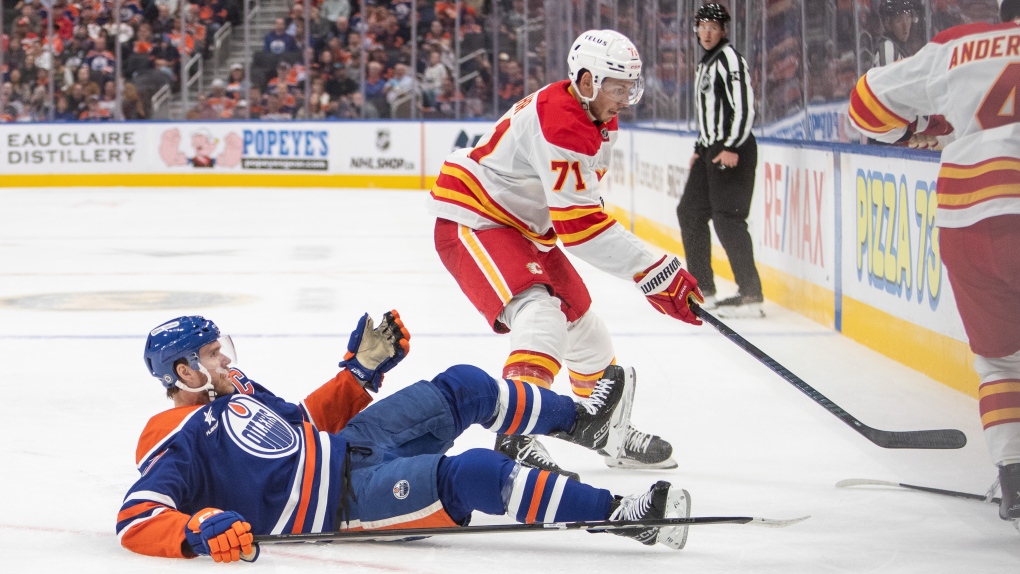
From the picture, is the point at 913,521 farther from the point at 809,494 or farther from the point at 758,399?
the point at 758,399

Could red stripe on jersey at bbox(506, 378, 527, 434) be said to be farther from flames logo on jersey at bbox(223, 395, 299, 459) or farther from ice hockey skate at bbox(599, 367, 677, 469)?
ice hockey skate at bbox(599, 367, 677, 469)

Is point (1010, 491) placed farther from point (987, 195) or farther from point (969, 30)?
point (969, 30)

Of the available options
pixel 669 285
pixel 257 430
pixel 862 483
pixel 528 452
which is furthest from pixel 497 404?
pixel 862 483

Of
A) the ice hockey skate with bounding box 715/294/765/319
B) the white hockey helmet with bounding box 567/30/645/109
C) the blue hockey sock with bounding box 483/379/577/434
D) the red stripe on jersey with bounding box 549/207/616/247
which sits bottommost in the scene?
the ice hockey skate with bounding box 715/294/765/319

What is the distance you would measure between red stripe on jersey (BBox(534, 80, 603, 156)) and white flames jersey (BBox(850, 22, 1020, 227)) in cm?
70

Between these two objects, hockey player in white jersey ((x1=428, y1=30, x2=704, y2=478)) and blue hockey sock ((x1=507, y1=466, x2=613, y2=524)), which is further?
hockey player in white jersey ((x1=428, y1=30, x2=704, y2=478))

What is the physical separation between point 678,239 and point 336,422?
5260 millimetres

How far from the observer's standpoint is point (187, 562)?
2365mm

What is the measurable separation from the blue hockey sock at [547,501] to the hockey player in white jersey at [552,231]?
543 mm

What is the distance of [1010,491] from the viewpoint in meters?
2.46

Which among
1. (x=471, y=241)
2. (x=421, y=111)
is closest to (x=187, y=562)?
(x=471, y=241)

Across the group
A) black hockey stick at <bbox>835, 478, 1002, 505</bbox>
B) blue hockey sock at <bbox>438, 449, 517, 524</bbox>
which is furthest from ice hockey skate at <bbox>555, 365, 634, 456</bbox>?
black hockey stick at <bbox>835, 478, 1002, 505</bbox>

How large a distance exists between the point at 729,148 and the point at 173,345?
3870 mm

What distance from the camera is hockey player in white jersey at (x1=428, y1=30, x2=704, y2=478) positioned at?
9.77 ft
